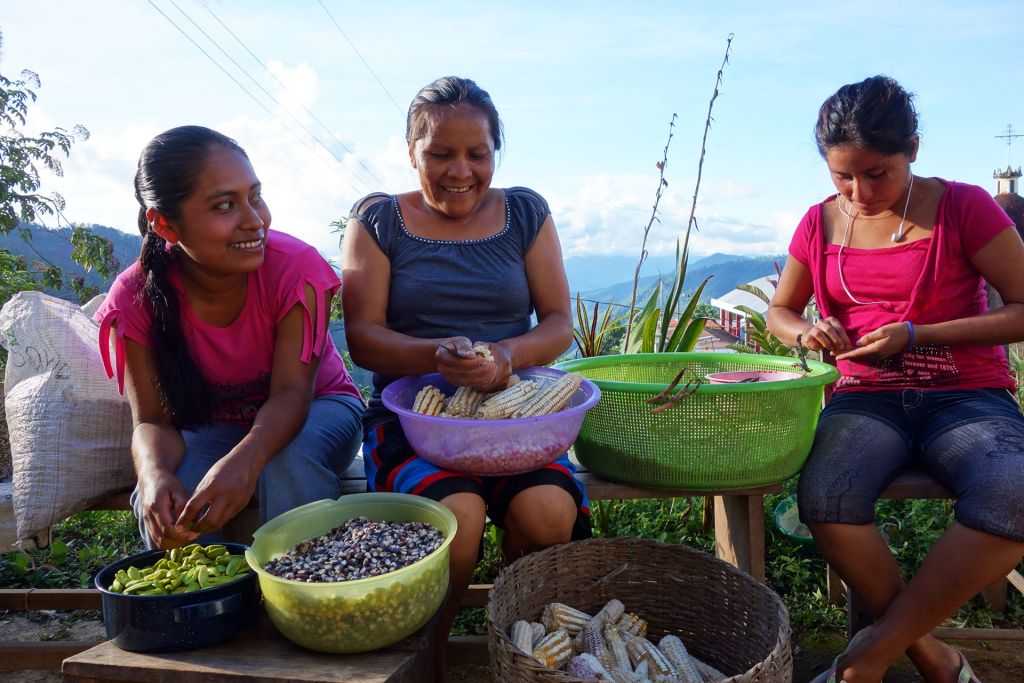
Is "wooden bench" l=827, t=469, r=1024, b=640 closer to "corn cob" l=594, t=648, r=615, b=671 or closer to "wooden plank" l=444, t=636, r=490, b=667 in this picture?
"corn cob" l=594, t=648, r=615, b=671

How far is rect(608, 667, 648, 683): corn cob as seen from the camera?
72.2 inches

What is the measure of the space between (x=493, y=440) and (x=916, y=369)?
1.44 metres

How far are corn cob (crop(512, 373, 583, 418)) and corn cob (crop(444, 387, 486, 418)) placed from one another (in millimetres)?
142

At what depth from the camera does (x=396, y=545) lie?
1762 mm

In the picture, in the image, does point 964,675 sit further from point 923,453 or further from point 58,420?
point 58,420

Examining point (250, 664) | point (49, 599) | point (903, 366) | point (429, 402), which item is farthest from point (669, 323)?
point (49, 599)

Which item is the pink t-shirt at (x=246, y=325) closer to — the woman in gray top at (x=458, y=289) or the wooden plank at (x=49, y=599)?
the woman in gray top at (x=458, y=289)

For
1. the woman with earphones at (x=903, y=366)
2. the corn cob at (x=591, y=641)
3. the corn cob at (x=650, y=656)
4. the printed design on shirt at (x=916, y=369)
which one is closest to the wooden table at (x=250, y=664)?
the corn cob at (x=591, y=641)

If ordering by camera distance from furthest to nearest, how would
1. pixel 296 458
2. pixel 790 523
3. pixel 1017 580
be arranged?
pixel 790 523, pixel 1017 580, pixel 296 458

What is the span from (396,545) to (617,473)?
2.85ft

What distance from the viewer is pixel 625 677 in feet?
6.05

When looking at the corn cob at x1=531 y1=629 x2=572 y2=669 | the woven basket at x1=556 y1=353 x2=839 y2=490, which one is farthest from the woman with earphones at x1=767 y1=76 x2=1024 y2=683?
the corn cob at x1=531 y1=629 x2=572 y2=669

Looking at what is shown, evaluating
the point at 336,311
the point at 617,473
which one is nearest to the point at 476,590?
the point at 617,473

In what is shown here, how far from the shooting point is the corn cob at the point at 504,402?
1983 mm
